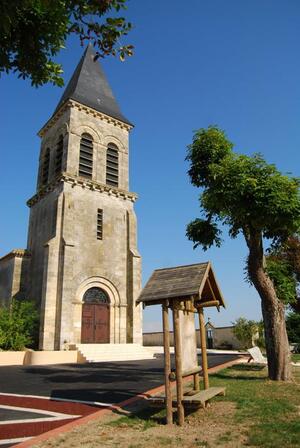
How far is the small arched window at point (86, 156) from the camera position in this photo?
24984 millimetres

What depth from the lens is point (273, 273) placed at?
11.7 m

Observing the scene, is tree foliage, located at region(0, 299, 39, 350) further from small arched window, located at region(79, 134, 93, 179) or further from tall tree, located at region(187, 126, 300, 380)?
tall tree, located at region(187, 126, 300, 380)

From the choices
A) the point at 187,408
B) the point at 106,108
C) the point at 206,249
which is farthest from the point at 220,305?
the point at 106,108

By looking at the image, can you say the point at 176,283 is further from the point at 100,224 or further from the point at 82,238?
the point at 100,224

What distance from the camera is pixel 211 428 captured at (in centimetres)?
Answer: 583

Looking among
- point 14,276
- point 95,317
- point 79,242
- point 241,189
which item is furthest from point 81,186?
point 241,189

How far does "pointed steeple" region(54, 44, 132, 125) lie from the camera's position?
27.3 meters

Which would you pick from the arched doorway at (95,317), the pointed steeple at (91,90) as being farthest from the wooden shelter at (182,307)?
the pointed steeple at (91,90)

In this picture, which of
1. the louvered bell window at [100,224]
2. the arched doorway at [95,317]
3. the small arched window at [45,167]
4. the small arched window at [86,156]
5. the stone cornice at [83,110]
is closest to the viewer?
the arched doorway at [95,317]

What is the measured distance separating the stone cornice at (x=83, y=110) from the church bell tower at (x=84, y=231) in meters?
0.07

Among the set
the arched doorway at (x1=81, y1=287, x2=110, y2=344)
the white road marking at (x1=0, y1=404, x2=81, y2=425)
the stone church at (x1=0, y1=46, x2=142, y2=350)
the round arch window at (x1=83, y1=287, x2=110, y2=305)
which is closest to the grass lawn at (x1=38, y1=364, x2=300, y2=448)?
the white road marking at (x1=0, y1=404, x2=81, y2=425)

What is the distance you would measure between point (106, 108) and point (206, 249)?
18790 mm

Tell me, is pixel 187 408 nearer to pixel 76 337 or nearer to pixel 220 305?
pixel 220 305

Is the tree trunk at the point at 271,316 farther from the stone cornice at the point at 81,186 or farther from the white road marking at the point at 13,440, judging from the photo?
the stone cornice at the point at 81,186
